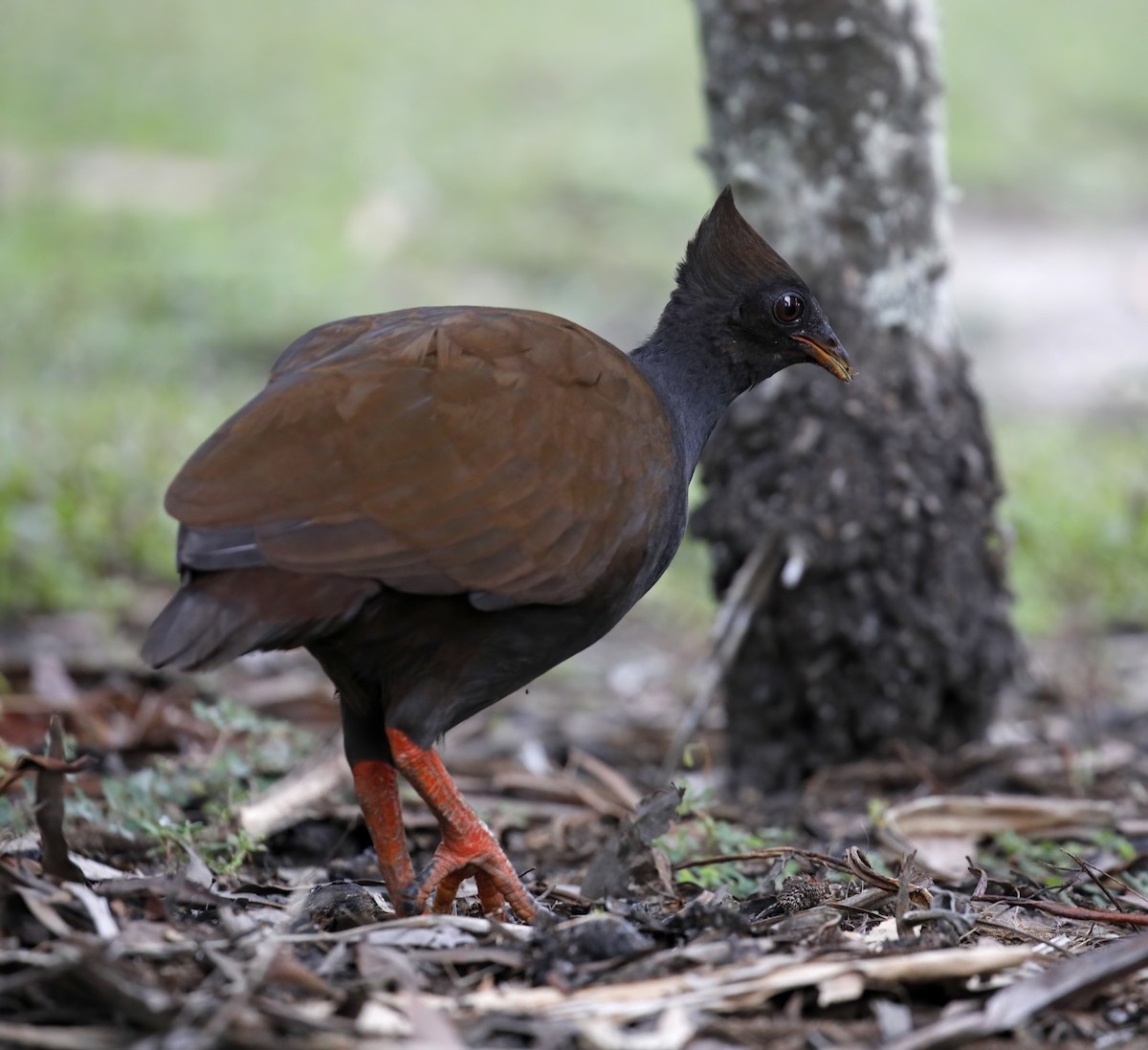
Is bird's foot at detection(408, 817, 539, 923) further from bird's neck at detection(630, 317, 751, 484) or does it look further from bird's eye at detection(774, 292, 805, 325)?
bird's eye at detection(774, 292, 805, 325)

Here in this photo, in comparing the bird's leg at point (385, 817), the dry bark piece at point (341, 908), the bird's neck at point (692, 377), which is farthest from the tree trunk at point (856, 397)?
the dry bark piece at point (341, 908)

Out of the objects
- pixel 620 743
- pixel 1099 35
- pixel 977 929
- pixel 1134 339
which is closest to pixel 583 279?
pixel 1134 339

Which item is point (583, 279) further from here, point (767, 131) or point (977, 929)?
point (977, 929)

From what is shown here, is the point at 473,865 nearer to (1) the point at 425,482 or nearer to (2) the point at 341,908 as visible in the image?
(2) the point at 341,908

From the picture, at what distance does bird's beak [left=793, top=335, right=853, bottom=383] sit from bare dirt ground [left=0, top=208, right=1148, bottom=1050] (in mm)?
1222

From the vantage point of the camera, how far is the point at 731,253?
13.3 ft

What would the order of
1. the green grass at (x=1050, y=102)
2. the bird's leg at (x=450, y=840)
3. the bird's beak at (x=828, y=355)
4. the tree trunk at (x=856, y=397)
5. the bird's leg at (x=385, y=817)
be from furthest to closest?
1. the green grass at (x=1050, y=102)
2. the tree trunk at (x=856, y=397)
3. the bird's beak at (x=828, y=355)
4. the bird's leg at (x=385, y=817)
5. the bird's leg at (x=450, y=840)

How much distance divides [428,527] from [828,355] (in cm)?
140

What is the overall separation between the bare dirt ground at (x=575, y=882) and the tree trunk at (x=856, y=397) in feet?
1.42

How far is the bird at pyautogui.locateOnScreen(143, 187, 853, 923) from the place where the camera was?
3.16 meters

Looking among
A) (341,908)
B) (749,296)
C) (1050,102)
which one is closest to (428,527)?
(341,908)

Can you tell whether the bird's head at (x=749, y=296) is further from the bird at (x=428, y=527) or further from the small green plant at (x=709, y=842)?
the small green plant at (x=709, y=842)

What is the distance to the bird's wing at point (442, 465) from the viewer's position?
10.5 feet

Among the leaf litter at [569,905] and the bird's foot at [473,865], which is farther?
the bird's foot at [473,865]
